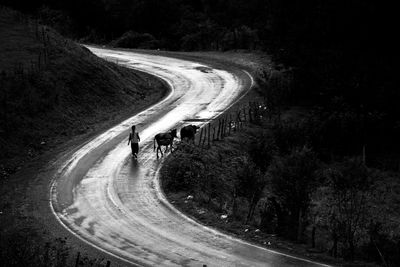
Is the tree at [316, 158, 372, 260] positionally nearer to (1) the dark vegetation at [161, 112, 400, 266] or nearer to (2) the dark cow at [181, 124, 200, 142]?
(1) the dark vegetation at [161, 112, 400, 266]

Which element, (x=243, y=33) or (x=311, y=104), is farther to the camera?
(x=243, y=33)

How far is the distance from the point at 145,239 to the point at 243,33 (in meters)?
45.3

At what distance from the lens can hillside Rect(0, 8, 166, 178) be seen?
2969 centimetres

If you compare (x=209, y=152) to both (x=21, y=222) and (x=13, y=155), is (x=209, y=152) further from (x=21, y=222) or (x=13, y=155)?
(x=21, y=222)

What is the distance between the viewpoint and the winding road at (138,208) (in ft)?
56.4

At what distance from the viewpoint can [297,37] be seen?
128ft

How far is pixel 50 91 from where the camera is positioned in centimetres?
3431

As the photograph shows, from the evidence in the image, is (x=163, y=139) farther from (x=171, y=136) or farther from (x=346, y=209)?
(x=346, y=209)

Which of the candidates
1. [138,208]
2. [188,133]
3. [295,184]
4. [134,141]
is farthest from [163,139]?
[295,184]

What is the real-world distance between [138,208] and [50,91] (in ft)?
50.7

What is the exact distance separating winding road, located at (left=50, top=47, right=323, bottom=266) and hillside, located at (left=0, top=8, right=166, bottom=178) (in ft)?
7.75

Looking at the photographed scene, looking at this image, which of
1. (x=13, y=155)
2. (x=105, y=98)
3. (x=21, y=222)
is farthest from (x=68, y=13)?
(x=21, y=222)

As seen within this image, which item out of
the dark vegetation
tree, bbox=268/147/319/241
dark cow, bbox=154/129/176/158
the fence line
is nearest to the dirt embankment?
dark cow, bbox=154/129/176/158

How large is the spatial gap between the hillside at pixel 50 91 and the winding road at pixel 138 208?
236 cm
